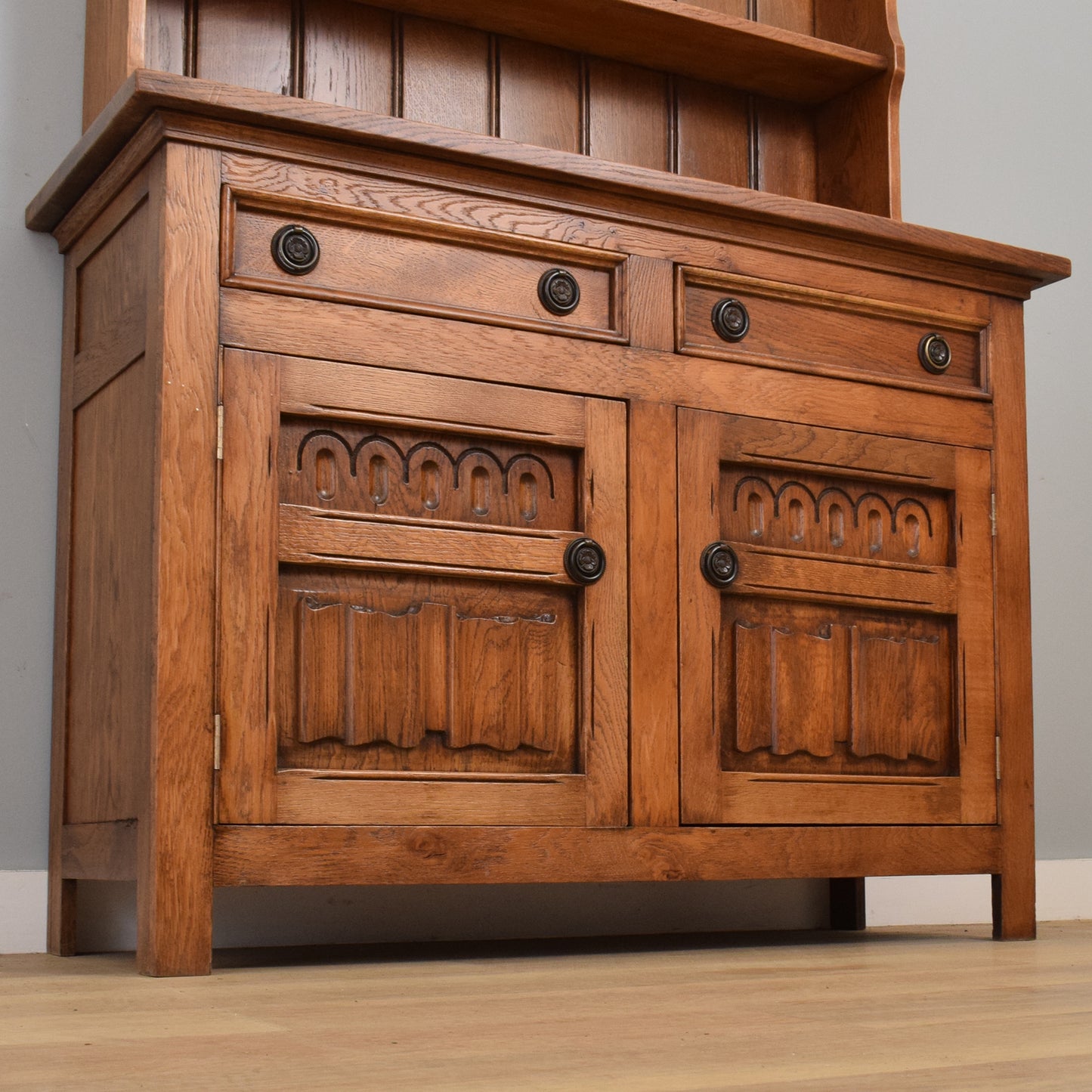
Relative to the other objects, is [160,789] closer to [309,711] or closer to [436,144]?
[309,711]

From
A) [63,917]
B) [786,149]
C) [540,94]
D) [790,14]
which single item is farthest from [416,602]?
[790,14]

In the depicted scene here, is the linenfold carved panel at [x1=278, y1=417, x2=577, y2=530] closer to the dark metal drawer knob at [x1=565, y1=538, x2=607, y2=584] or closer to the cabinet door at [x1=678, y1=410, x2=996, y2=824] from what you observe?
the dark metal drawer knob at [x1=565, y1=538, x2=607, y2=584]

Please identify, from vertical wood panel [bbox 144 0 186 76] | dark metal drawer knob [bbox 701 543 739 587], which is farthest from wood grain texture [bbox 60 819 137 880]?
vertical wood panel [bbox 144 0 186 76]

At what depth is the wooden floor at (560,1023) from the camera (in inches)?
31.3

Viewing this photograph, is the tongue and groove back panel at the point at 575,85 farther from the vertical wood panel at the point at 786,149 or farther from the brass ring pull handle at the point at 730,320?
the brass ring pull handle at the point at 730,320

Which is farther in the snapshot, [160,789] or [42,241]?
[42,241]

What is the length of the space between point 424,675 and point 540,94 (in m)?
1.03

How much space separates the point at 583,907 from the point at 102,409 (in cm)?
99

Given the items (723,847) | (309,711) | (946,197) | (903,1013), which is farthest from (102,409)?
(946,197)

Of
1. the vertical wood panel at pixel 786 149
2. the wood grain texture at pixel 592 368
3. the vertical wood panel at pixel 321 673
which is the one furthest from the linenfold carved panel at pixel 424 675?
the vertical wood panel at pixel 786 149

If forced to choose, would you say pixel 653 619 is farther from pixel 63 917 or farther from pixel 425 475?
pixel 63 917

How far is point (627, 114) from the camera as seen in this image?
2.22 metres

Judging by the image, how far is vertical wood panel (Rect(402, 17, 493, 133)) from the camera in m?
2.06

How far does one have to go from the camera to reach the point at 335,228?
1.57 m
